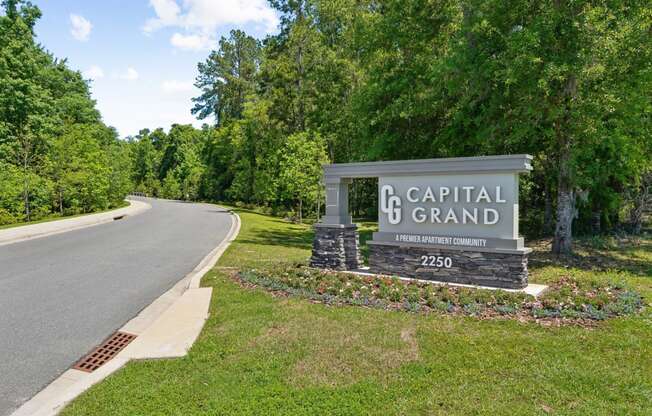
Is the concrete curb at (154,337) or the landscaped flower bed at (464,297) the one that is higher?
the landscaped flower bed at (464,297)

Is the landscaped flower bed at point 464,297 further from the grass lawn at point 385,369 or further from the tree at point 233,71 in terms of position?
the tree at point 233,71

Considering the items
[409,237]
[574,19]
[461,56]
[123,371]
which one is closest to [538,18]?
[574,19]

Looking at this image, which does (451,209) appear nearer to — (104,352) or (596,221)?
(104,352)

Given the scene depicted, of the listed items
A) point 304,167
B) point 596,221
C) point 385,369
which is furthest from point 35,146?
point 596,221

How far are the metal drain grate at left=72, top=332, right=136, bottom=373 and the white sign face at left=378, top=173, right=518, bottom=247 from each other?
5.97 m

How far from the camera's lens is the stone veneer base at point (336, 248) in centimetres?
1091

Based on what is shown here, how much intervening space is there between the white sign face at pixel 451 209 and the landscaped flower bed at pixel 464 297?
1.22 meters

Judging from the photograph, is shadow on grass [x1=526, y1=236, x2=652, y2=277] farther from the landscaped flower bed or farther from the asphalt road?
the asphalt road

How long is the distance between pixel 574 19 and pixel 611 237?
36.1 feet

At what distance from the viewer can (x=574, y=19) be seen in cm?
1225

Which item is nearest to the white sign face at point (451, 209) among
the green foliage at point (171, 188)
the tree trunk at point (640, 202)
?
the tree trunk at point (640, 202)

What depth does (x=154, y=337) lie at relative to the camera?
6.44 metres

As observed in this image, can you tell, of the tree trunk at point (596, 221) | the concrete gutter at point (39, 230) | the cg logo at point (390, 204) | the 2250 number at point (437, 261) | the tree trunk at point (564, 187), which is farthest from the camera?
the tree trunk at point (596, 221)

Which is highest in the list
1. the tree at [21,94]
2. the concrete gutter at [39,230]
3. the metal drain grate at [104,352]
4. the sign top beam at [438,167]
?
the tree at [21,94]
